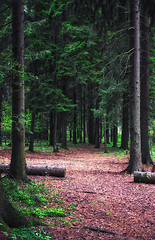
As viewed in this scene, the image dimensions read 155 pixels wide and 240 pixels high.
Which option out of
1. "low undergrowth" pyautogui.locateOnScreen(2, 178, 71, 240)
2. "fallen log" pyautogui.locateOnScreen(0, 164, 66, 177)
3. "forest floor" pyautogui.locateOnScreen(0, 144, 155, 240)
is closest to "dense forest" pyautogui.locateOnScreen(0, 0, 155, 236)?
"low undergrowth" pyautogui.locateOnScreen(2, 178, 71, 240)

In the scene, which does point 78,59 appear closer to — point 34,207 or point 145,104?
point 145,104

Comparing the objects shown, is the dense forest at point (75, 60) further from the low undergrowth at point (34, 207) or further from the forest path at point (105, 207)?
the forest path at point (105, 207)

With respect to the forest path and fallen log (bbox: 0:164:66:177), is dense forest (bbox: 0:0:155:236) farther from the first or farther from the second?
fallen log (bbox: 0:164:66:177)

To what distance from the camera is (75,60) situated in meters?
18.0

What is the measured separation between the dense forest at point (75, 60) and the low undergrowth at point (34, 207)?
0.35 metres

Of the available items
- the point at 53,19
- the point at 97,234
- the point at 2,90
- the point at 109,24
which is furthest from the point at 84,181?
the point at 53,19

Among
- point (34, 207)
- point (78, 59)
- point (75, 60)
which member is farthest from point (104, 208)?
point (78, 59)

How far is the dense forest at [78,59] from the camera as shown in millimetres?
7184

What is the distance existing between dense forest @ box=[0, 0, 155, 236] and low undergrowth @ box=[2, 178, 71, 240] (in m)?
0.35

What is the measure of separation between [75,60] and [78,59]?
1.00 feet

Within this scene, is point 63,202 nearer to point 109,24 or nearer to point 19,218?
point 19,218

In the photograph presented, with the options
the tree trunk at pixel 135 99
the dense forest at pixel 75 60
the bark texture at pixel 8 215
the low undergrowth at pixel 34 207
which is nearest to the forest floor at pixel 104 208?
the low undergrowth at pixel 34 207

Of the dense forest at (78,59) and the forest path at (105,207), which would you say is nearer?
the forest path at (105,207)

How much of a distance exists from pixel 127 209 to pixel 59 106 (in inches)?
523
